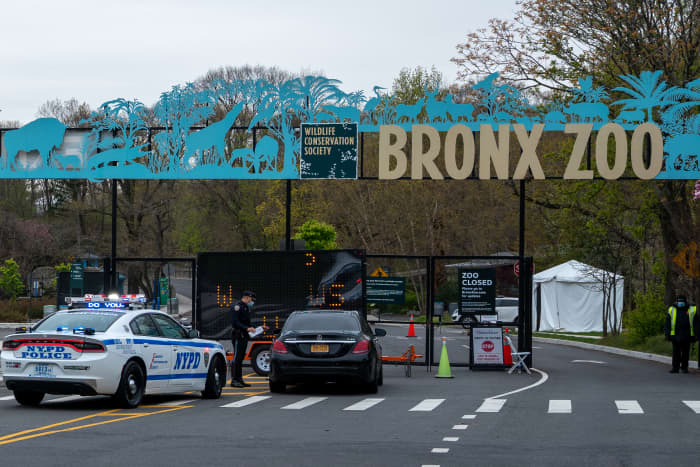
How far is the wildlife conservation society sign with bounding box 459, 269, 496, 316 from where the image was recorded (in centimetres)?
2470

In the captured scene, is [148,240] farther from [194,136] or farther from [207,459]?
[207,459]

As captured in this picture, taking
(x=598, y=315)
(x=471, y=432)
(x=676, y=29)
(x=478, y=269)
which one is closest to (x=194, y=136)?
(x=478, y=269)

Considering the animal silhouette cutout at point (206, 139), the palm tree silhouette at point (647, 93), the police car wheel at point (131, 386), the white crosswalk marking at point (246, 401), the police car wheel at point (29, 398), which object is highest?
the palm tree silhouette at point (647, 93)

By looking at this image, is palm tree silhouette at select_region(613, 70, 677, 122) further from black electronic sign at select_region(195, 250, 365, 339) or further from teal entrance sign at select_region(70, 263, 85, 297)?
teal entrance sign at select_region(70, 263, 85, 297)

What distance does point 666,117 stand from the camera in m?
25.8

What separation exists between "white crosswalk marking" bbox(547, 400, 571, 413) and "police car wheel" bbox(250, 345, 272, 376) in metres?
8.25

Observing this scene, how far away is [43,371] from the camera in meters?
13.8

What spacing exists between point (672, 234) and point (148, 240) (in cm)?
3550

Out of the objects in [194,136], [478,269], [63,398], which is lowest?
[63,398]

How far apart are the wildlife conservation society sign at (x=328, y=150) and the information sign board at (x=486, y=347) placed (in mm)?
5106

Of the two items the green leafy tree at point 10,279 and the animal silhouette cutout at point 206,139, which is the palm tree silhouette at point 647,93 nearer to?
the animal silhouette cutout at point 206,139

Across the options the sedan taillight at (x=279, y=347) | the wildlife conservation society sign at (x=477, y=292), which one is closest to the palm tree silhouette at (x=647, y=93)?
the wildlife conservation society sign at (x=477, y=292)

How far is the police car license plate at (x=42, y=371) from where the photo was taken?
1373 cm

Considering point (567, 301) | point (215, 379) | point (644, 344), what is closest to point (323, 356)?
point (215, 379)
